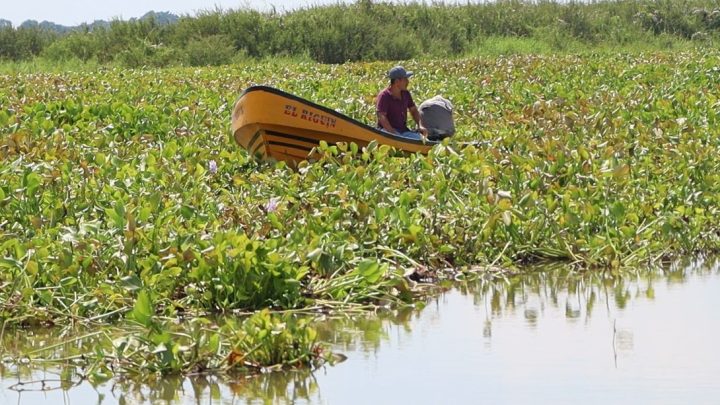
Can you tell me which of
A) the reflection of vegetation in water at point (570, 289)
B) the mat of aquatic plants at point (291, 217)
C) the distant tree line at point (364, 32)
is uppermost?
the distant tree line at point (364, 32)

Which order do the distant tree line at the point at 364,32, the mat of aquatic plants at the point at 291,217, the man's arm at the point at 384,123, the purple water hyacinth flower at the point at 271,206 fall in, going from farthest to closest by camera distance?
1. the distant tree line at the point at 364,32
2. the man's arm at the point at 384,123
3. the purple water hyacinth flower at the point at 271,206
4. the mat of aquatic plants at the point at 291,217

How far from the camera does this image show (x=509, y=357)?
6.53m

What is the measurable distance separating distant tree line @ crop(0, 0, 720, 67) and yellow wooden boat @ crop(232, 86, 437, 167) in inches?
614

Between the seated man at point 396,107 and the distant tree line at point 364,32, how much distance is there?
48.9 ft

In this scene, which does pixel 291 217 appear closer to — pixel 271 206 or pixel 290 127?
pixel 271 206

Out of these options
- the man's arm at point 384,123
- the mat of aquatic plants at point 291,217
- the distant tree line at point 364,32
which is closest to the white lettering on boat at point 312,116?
the mat of aquatic plants at point 291,217

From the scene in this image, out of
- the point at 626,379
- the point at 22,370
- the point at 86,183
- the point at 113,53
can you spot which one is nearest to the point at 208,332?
the point at 22,370

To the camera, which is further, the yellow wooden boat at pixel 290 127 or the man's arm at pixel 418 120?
the man's arm at pixel 418 120

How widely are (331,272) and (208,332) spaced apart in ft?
3.32

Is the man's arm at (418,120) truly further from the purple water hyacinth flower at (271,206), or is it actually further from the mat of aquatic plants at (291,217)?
the purple water hyacinth flower at (271,206)

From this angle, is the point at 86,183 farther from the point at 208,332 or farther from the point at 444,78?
the point at 444,78

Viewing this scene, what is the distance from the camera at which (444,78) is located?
2003 centimetres

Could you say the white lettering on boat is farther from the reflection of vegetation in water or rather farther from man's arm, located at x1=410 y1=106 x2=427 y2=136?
the reflection of vegetation in water

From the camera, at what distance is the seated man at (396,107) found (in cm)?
1244
